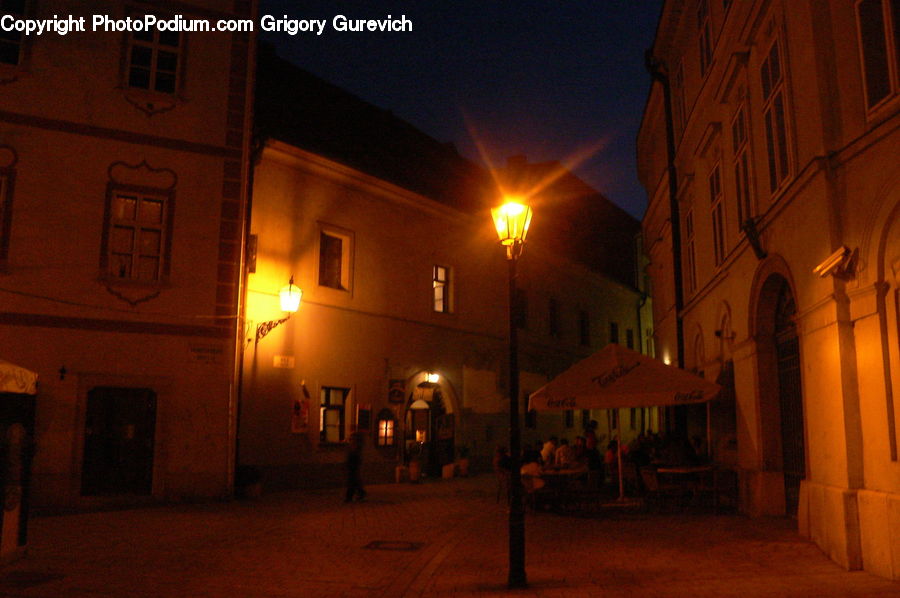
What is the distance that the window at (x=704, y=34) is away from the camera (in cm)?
1711

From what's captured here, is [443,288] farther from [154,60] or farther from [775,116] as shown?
[775,116]

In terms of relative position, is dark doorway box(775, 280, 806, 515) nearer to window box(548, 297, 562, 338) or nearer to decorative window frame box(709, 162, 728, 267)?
decorative window frame box(709, 162, 728, 267)

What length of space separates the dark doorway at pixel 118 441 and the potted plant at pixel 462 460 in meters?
10.8

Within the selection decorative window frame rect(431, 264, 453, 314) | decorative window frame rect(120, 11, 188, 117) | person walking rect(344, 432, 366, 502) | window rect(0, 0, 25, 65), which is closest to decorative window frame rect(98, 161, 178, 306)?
decorative window frame rect(120, 11, 188, 117)

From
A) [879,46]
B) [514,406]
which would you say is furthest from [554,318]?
[879,46]

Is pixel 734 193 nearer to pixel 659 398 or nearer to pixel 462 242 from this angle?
pixel 659 398

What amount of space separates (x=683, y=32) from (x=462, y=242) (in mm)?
9476

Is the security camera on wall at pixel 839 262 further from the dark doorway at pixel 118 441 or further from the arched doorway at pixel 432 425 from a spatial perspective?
the arched doorway at pixel 432 425

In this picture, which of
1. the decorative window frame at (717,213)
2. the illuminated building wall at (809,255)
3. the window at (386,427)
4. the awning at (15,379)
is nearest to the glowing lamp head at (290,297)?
the window at (386,427)

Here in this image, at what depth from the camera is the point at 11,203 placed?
1555 centimetres

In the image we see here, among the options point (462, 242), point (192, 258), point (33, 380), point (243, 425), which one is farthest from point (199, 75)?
point (462, 242)

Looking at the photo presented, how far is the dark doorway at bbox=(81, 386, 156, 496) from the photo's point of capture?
15.8 meters

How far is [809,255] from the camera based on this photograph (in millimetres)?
10422

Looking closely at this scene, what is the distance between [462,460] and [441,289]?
5.34m
